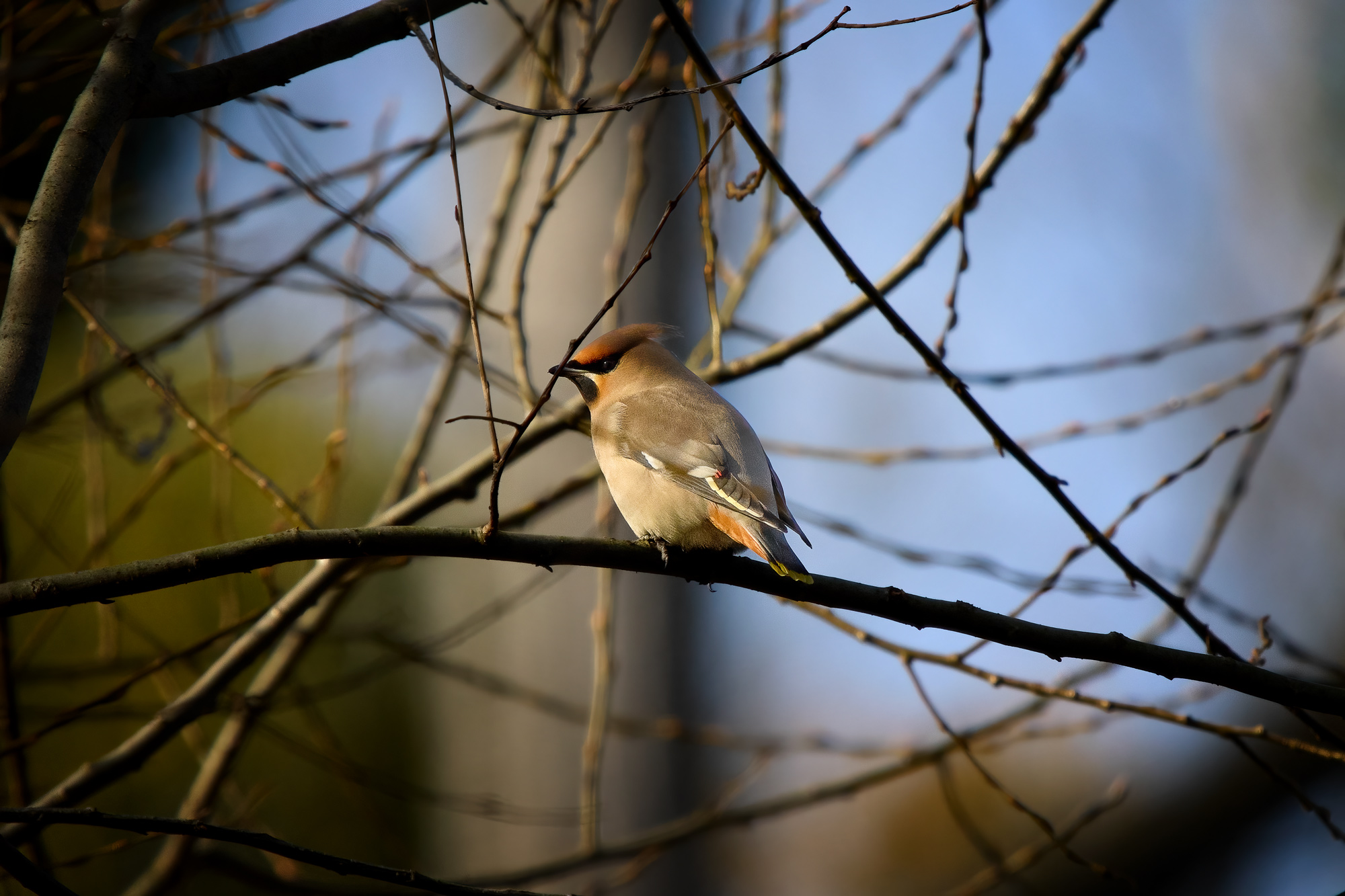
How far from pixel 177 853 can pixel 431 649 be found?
2.49 feet

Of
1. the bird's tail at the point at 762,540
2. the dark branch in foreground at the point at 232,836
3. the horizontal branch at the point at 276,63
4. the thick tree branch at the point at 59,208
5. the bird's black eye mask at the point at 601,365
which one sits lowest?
the dark branch in foreground at the point at 232,836

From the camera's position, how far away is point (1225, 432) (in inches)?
93.7

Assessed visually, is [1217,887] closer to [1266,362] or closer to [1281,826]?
[1281,826]

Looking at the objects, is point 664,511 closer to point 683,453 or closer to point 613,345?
point 683,453

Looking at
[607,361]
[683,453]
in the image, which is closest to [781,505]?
[683,453]

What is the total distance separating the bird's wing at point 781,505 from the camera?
2418 millimetres

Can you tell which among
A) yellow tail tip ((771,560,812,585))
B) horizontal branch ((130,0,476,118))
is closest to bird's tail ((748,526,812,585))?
yellow tail tip ((771,560,812,585))

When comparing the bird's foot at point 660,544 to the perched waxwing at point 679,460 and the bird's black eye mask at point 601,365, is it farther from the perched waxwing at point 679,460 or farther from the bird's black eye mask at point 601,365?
the bird's black eye mask at point 601,365

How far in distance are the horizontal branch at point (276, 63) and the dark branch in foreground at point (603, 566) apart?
0.77 metres

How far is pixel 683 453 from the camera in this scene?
258 cm

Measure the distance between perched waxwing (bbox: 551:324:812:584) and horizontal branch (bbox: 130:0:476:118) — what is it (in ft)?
Result: 2.32

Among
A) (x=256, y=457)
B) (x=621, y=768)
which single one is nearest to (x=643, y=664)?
(x=621, y=768)

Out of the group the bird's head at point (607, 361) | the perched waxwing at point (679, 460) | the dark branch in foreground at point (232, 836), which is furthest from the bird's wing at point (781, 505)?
the dark branch in foreground at point (232, 836)

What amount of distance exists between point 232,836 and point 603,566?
2.31ft
